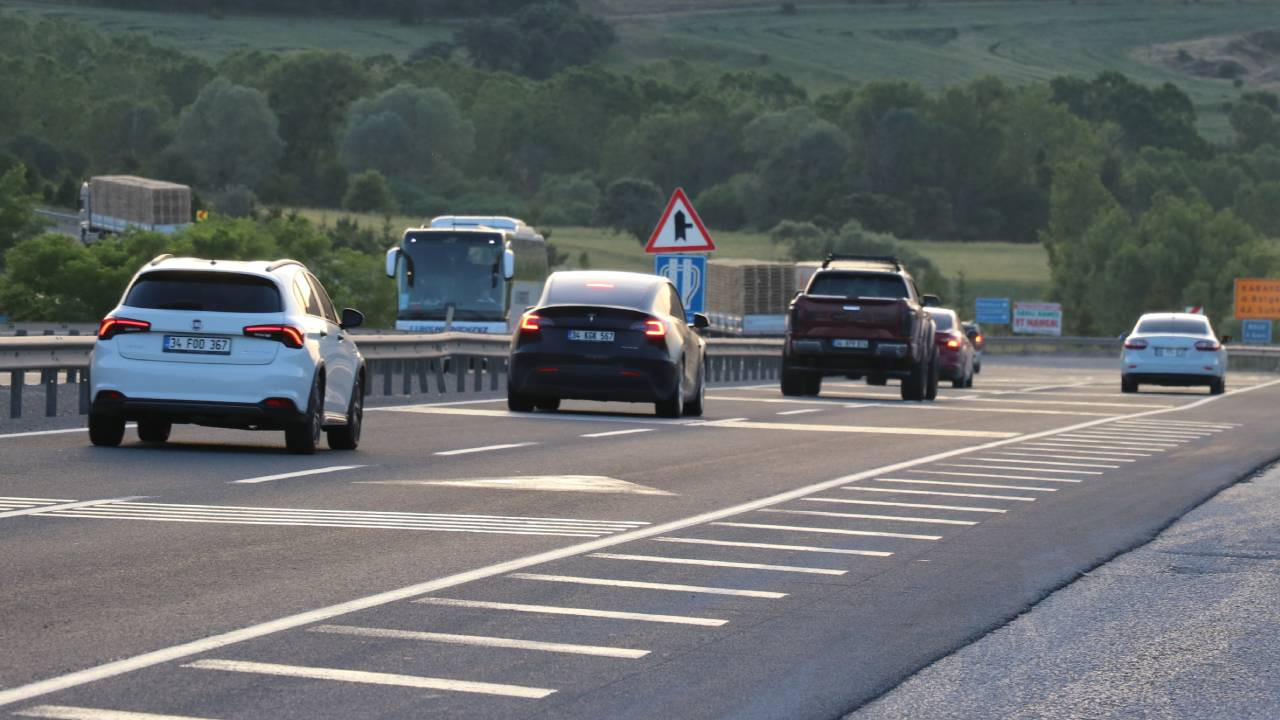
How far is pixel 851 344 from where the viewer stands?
33.0 m

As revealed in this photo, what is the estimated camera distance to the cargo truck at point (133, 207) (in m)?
88.6

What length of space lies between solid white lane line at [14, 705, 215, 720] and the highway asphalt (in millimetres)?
33

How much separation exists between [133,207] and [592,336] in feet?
220

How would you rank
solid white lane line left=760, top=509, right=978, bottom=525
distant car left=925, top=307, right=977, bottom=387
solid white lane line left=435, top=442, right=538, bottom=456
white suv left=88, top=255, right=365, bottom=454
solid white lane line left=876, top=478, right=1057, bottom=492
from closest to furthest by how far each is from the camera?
solid white lane line left=760, top=509, right=978, bottom=525
solid white lane line left=876, top=478, right=1057, bottom=492
white suv left=88, top=255, right=365, bottom=454
solid white lane line left=435, top=442, right=538, bottom=456
distant car left=925, top=307, right=977, bottom=387

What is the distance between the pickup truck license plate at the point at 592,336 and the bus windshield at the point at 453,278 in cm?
2011

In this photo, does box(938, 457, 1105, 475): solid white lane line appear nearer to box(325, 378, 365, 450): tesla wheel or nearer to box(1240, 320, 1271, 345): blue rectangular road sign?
box(325, 378, 365, 450): tesla wheel

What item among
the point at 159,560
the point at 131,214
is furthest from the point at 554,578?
the point at 131,214

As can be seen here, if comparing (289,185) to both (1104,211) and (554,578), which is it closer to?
(1104,211)

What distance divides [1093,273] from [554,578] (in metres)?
142

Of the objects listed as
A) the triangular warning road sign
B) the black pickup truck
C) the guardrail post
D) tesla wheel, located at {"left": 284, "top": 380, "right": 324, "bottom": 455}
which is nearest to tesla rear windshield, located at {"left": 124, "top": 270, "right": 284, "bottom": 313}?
tesla wheel, located at {"left": 284, "top": 380, "right": 324, "bottom": 455}

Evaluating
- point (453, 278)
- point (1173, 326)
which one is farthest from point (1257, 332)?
point (453, 278)

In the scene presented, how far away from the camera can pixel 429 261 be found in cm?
4588

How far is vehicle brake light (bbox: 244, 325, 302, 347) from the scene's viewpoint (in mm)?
18047

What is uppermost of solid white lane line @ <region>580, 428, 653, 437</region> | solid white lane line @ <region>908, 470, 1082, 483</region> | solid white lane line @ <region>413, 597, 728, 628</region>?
solid white lane line @ <region>413, 597, 728, 628</region>
